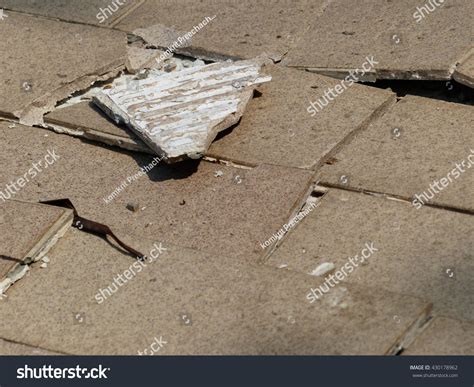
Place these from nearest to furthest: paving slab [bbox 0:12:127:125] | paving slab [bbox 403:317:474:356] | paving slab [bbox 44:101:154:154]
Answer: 1. paving slab [bbox 403:317:474:356]
2. paving slab [bbox 44:101:154:154]
3. paving slab [bbox 0:12:127:125]

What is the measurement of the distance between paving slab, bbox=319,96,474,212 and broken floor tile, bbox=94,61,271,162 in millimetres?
487

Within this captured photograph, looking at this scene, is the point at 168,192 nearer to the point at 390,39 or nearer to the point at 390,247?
the point at 390,247

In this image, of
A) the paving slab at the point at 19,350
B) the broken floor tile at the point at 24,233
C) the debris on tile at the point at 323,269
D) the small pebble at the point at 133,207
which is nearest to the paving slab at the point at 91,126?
the small pebble at the point at 133,207


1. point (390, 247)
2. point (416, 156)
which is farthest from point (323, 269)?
point (416, 156)

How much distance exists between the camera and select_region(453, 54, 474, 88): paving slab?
4.67m

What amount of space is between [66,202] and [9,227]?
0.24 meters

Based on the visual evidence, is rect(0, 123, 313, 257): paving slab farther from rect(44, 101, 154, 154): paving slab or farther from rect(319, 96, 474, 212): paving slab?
rect(319, 96, 474, 212): paving slab

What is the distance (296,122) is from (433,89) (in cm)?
65

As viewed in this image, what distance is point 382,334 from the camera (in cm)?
346

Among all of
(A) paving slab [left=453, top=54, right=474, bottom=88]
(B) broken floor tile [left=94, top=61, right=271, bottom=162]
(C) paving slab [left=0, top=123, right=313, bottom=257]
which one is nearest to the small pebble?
(C) paving slab [left=0, top=123, right=313, bottom=257]

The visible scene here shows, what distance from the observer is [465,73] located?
15.4 feet

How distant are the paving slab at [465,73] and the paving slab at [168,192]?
86 centimetres
